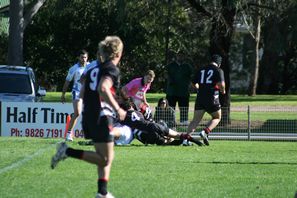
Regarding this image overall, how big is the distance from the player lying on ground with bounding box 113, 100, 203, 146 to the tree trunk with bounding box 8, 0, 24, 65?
46.3ft

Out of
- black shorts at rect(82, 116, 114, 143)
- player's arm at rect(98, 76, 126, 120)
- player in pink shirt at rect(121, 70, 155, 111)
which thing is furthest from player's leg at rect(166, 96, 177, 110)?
player's arm at rect(98, 76, 126, 120)

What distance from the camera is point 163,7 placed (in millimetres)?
25422

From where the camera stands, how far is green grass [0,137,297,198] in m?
9.36

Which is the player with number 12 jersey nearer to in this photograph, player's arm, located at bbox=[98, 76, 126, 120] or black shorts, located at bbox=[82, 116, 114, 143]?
black shorts, located at bbox=[82, 116, 114, 143]

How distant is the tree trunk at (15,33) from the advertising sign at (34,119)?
10.4 m

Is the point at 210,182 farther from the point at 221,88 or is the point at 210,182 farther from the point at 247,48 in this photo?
the point at 247,48

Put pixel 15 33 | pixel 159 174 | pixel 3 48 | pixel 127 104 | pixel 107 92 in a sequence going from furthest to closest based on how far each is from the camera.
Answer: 1. pixel 3 48
2. pixel 15 33
3. pixel 127 104
4. pixel 159 174
5. pixel 107 92

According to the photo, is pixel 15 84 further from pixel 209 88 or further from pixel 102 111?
pixel 102 111

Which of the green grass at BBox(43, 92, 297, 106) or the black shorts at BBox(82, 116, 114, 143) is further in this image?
the green grass at BBox(43, 92, 297, 106)

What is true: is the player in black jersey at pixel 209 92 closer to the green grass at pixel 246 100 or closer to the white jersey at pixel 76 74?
the white jersey at pixel 76 74

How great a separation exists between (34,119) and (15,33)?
1077 cm

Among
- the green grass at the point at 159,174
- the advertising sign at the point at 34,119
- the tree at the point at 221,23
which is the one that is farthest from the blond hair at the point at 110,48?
the tree at the point at 221,23

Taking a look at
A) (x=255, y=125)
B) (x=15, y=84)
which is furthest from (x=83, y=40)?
(x=255, y=125)

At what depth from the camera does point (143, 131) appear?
52.5ft
